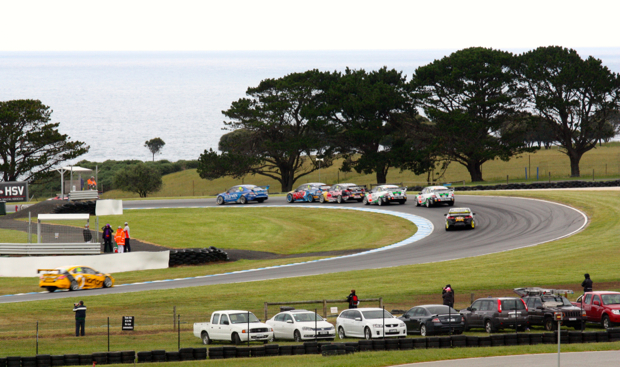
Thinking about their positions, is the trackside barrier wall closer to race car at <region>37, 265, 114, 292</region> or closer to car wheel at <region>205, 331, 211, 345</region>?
race car at <region>37, 265, 114, 292</region>

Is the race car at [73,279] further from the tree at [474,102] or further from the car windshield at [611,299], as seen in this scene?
the tree at [474,102]

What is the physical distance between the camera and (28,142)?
77312 mm

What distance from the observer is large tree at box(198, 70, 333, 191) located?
257 feet

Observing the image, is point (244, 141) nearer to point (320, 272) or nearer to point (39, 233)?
point (39, 233)

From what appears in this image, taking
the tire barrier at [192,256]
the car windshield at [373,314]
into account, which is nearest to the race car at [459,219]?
the tire barrier at [192,256]

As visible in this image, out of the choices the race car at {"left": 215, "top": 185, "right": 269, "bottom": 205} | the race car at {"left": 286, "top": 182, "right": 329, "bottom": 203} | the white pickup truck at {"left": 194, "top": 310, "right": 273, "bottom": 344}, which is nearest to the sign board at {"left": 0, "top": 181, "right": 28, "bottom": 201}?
the race car at {"left": 215, "top": 185, "right": 269, "bottom": 205}

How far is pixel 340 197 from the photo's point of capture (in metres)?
53.6

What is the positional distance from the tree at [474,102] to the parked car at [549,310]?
53.4m

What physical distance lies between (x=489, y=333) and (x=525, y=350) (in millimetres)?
2731

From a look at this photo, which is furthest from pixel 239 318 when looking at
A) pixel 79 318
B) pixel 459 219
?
pixel 459 219

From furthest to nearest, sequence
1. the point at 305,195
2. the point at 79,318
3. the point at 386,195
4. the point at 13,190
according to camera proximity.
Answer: the point at 305,195
the point at 386,195
the point at 13,190
the point at 79,318

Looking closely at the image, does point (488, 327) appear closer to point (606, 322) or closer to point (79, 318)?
point (606, 322)

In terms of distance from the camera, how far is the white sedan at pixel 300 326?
18.9 meters

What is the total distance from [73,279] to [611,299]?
2185cm
